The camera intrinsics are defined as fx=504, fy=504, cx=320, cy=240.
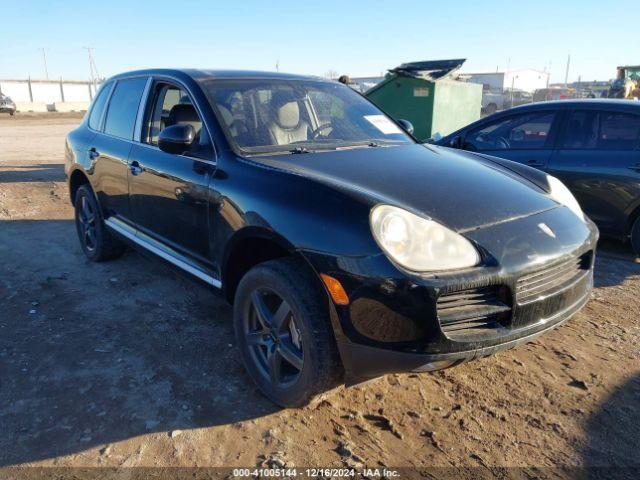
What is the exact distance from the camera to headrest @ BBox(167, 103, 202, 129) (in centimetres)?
339

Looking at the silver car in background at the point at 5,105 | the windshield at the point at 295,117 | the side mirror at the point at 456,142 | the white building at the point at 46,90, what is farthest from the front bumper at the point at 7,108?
the windshield at the point at 295,117

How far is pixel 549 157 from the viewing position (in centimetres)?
517

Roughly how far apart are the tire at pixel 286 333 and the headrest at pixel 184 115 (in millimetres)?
1335

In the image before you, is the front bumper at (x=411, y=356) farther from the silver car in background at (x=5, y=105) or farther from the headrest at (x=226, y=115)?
the silver car in background at (x=5, y=105)

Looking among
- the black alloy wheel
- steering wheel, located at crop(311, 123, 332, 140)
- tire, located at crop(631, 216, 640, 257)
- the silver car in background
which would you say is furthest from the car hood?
the silver car in background

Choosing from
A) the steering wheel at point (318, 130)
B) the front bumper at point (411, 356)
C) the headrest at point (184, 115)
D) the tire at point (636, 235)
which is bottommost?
the tire at point (636, 235)

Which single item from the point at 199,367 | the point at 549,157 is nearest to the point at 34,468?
the point at 199,367

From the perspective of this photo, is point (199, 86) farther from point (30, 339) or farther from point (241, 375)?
point (30, 339)

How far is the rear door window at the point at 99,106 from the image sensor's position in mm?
4547

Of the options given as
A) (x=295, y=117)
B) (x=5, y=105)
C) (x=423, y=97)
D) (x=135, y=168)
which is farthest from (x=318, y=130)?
(x=5, y=105)

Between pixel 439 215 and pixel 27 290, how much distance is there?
3569 millimetres

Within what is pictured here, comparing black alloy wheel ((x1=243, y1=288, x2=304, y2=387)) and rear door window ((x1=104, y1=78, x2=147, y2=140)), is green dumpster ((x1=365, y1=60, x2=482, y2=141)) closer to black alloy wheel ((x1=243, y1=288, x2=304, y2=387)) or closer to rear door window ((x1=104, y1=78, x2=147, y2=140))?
rear door window ((x1=104, y1=78, x2=147, y2=140))

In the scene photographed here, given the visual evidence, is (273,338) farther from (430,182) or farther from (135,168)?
(135,168)

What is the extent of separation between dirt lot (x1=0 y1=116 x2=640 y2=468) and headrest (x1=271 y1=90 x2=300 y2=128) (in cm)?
146
